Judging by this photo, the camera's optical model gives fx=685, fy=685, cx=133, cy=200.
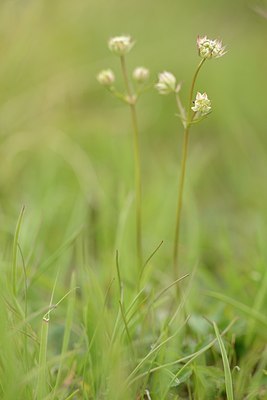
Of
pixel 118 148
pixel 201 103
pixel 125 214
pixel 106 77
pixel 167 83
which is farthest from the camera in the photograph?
pixel 118 148

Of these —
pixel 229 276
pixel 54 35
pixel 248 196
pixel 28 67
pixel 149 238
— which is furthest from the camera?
pixel 54 35

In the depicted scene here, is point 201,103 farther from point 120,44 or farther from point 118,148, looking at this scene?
point 118,148

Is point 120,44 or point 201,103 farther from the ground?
point 120,44

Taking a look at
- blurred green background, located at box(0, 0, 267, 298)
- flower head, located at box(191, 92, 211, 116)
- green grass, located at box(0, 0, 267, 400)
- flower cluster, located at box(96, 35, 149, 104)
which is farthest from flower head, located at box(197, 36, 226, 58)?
blurred green background, located at box(0, 0, 267, 298)

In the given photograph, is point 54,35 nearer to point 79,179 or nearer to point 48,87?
point 48,87

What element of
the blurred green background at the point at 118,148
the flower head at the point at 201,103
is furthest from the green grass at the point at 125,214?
the flower head at the point at 201,103

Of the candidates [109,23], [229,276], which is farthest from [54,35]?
[229,276]

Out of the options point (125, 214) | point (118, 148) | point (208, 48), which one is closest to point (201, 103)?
point (208, 48)
